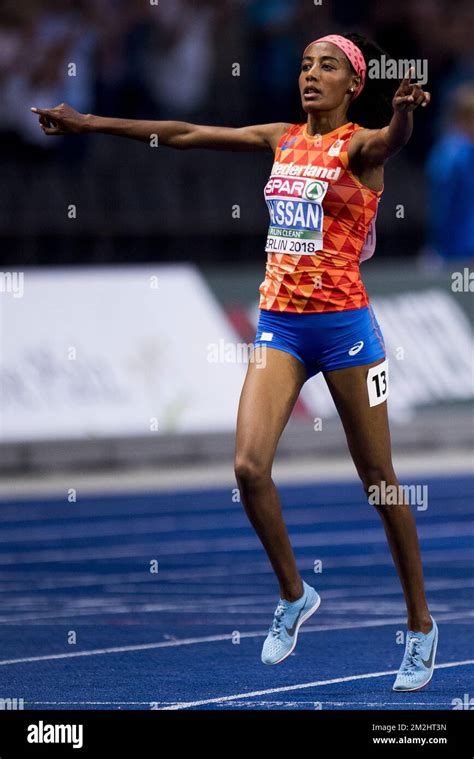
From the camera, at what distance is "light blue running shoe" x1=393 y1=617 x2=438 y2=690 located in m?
7.09

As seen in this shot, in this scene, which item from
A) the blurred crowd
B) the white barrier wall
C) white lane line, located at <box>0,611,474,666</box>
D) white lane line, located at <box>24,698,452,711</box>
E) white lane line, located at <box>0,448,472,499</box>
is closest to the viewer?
white lane line, located at <box>24,698,452,711</box>

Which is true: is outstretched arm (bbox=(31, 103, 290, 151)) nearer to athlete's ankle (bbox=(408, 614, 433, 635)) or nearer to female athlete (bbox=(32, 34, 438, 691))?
female athlete (bbox=(32, 34, 438, 691))

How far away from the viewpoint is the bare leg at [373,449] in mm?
7039

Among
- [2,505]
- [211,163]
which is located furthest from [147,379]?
[211,163]

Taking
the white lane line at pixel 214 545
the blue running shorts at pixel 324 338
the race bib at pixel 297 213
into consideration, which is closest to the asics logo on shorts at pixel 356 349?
the blue running shorts at pixel 324 338

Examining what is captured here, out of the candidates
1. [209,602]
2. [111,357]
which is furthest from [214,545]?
[111,357]

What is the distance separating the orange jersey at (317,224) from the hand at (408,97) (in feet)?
1.58

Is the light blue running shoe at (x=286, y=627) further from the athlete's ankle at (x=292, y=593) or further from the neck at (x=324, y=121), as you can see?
the neck at (x=324, y=121)

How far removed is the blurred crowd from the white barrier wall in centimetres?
304

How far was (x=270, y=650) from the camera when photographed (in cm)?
720

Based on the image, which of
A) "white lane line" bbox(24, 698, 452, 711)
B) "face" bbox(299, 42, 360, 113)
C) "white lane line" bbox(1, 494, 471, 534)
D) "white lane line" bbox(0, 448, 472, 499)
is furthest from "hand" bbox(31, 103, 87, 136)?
"white lane line" bbox(0, 448, 472, 499)

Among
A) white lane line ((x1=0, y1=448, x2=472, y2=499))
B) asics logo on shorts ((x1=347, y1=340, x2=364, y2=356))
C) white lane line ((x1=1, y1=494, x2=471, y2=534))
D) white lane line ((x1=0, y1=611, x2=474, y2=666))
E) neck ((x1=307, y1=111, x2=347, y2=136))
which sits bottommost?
white lane line ((x1=0, y1=611, x2=474, y2=666))

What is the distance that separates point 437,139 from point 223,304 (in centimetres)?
553

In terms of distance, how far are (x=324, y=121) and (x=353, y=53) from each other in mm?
320
